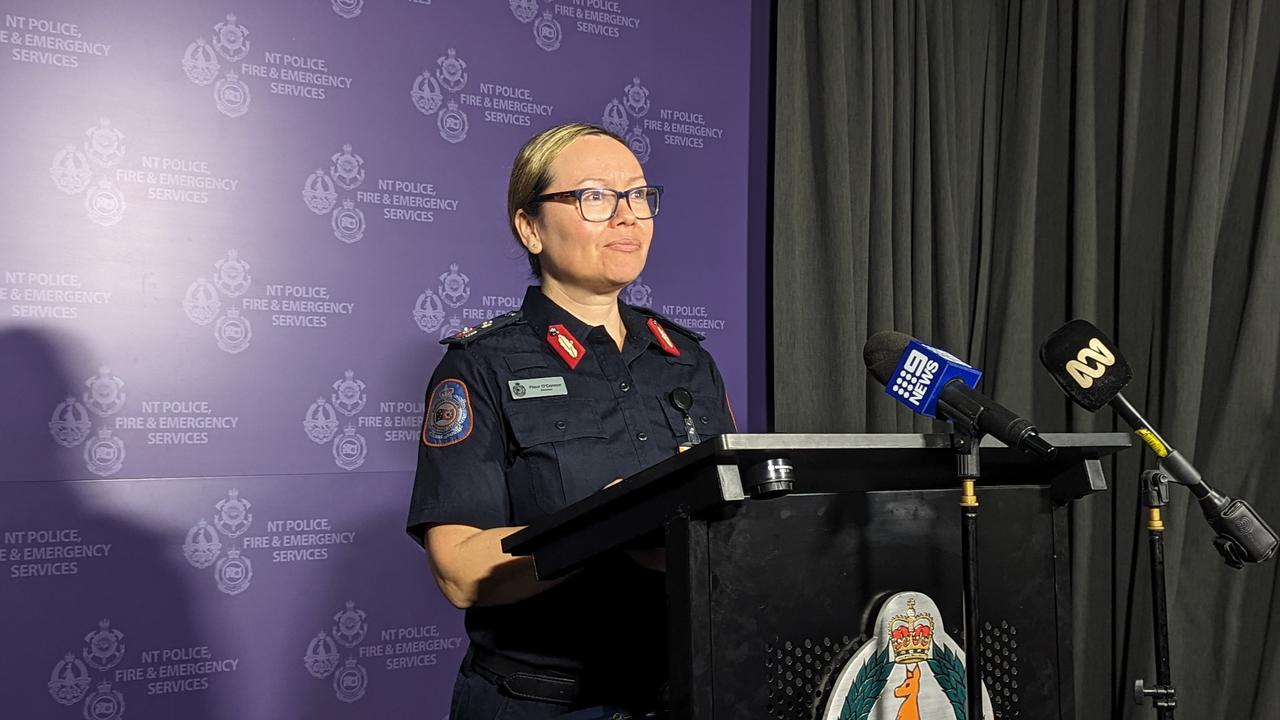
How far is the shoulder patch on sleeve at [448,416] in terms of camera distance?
1449 millimetres

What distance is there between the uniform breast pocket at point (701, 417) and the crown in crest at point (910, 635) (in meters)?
0.61

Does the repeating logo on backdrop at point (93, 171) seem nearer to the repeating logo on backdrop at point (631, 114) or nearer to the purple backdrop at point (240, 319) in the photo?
the purple backdrop at point (240, 319)

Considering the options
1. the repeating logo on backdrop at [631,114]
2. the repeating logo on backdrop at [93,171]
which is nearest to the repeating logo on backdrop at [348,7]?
the repeating logo on backdrop at [93,171]

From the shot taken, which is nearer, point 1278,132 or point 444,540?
point 444,540

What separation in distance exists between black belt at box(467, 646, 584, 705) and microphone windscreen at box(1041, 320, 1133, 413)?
73cm

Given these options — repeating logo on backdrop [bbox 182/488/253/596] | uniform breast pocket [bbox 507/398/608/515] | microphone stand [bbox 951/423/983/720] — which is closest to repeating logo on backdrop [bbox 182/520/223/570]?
repeating logo on backdrop [bbox 182/488/253/596]

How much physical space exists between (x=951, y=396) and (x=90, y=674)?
6.80 ft

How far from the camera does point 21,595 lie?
224 cm

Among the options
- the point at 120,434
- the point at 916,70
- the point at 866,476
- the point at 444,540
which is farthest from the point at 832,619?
the point at 916,70

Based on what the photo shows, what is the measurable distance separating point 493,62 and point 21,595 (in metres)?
1.69

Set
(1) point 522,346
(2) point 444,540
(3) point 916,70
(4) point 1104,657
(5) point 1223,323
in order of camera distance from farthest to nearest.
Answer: (3) point 916,70, (4) point 1104,657, (5) point 1223,323, (1) point 522,346, (2) point 444,540

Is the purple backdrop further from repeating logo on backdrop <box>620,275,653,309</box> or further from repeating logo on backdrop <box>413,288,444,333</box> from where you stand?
repeating logo on backdrop <box>620,275,653,309</box>

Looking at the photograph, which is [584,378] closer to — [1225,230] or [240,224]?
[240,224]

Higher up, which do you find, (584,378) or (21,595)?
(584,378)
